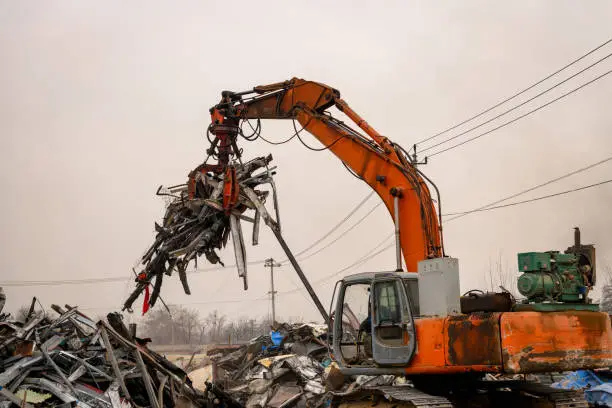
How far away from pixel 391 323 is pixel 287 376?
8.73 m

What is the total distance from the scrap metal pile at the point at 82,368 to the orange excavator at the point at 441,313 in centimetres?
469

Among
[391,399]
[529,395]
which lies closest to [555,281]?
[529,395]

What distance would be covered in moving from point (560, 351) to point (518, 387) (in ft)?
5.20

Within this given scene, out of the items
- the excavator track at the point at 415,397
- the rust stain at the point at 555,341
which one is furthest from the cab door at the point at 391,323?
the rust stain at the point at 555,341

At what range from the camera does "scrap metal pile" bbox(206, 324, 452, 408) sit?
545 inches

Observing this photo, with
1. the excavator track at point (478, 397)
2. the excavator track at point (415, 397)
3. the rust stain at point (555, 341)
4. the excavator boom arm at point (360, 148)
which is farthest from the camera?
the excavator boom arm at point (360, 148)

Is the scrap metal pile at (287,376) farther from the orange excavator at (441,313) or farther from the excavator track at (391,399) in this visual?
the orange excavator at (441,313)

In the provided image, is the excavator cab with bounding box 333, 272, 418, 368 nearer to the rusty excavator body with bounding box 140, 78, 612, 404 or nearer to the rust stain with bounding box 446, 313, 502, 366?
the rusty excavator body with bounding box 140, 78, 612, 404

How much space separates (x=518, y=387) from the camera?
9.16 meters

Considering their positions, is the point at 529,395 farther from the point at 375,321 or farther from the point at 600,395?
the point at 600,395

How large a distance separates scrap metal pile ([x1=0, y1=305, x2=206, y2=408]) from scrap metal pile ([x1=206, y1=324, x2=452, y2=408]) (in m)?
1.33

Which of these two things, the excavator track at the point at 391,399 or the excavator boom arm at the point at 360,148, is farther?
the excavator boom arm at the point at 360,148

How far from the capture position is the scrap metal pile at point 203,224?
12.3m

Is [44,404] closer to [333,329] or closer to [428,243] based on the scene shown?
[333,329]
